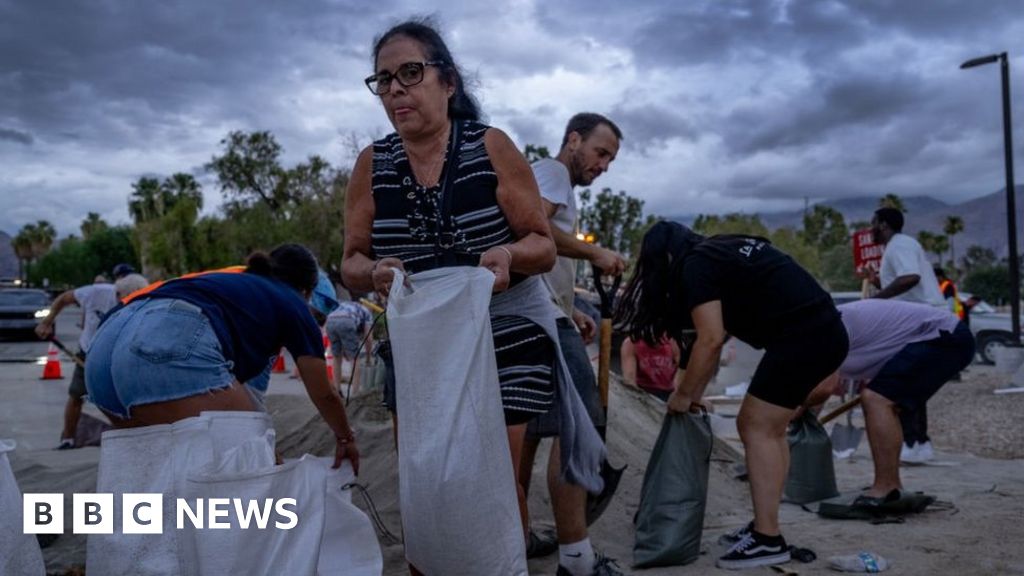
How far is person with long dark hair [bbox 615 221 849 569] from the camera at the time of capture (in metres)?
3.92

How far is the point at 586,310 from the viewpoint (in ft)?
18.0

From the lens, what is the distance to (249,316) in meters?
3.11

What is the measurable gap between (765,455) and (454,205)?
2.07m

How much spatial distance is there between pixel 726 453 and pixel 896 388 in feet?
5.17

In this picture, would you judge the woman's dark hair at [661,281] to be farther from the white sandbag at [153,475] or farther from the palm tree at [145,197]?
the palm tree at [145,197]

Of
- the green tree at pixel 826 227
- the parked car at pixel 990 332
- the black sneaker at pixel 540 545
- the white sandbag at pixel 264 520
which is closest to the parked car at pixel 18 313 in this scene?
the parked car at pixel 990 332

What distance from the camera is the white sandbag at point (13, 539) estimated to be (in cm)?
265

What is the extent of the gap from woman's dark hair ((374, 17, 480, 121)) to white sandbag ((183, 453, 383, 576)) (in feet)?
3.78

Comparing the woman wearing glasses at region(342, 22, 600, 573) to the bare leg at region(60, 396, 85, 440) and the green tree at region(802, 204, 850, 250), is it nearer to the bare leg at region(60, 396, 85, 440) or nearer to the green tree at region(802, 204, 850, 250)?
the bare leg at region(60, 396, 85, 440)

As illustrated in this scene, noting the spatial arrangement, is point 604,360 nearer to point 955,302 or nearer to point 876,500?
point 876,500

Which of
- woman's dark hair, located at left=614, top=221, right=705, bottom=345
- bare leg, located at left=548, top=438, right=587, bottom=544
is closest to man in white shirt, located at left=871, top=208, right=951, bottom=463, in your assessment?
woman's dark hair, located at left=614, top=221, right=705, bottom=345

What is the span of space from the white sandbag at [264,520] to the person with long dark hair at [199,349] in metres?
0.27

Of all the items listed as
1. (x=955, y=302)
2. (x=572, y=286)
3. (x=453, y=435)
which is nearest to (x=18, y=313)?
(x=955, y=302)

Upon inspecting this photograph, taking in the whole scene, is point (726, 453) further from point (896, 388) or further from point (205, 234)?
point (205, 234)
